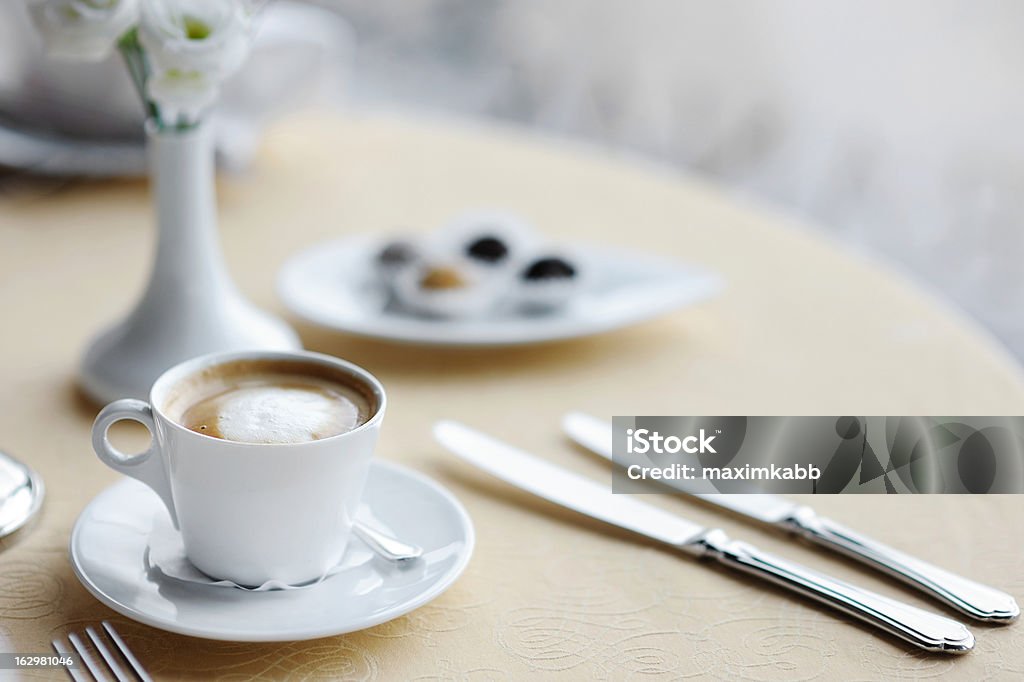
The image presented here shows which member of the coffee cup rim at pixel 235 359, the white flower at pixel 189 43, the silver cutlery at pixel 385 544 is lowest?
the silver cutlery at pixel 385 544

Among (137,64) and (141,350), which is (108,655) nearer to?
(141,350)

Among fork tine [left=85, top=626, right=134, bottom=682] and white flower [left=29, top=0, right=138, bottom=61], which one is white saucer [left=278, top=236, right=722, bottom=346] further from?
fork tine [left=85, top=626, right=134, bottom=682]

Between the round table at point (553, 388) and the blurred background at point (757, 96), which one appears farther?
the blurred background at point (757, 96)

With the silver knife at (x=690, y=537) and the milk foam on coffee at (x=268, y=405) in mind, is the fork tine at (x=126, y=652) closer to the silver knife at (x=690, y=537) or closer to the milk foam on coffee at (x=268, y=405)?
the milk foam on coffee at (x=268, y=405)

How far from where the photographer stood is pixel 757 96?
93.2 inches

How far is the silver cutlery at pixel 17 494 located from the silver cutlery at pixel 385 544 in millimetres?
225

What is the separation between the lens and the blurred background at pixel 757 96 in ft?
5.16

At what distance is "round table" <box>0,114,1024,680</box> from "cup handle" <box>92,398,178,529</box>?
8 centimetres

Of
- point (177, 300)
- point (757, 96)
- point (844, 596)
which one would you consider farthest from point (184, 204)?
point (757, 96)

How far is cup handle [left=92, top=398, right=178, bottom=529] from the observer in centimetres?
68

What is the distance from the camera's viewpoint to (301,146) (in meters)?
1.61

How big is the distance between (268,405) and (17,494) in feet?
0.66

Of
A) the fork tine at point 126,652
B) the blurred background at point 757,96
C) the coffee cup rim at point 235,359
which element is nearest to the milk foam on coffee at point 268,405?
the coffee cup rim at point 235,359

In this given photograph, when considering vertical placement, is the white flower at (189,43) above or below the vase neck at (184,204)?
above
